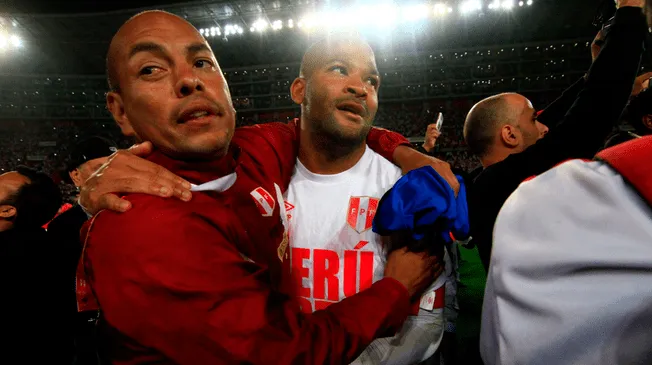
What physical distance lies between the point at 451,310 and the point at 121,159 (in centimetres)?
167

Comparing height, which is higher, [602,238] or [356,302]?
[602,238]

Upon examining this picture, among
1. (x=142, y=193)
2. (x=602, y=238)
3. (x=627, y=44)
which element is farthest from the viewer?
(x=627, y=44)

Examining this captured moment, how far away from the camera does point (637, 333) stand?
57cm

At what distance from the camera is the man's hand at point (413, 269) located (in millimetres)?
1258

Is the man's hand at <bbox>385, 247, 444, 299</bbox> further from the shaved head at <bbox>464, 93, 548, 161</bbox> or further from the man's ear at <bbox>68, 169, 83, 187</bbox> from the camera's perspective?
the man's ear at <bbox>68, 169, 83, 187</bbox>

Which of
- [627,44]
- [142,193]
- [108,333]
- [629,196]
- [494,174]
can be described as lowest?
[108,333]

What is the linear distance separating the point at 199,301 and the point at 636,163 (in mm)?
941

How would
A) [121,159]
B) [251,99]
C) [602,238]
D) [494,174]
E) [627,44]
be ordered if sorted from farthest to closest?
[251,99], [494,174], [627,44], [121,159], [602,238]

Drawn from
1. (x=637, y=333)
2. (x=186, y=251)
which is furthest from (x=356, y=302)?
(x=637, y=333)

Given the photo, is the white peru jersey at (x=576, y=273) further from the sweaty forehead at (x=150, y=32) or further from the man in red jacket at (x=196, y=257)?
the sweaty forehead at (x=150, y=32)

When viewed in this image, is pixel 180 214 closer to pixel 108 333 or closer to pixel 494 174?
pixel 108 333

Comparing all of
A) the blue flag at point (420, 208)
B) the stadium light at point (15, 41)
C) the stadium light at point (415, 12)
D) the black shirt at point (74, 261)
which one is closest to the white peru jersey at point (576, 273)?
the blue flag at point (420, 208)

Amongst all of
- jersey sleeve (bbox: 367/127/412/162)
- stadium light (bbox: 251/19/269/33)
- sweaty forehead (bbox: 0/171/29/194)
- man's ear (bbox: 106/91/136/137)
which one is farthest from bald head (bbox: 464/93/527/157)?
stadium light (bbox: 251/19/269/33)

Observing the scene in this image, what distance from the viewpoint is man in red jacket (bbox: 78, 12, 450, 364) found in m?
0.93
